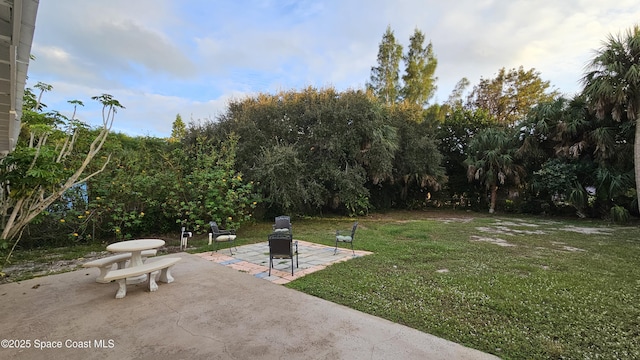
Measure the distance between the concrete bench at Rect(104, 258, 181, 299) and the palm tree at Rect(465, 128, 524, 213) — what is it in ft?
46.0

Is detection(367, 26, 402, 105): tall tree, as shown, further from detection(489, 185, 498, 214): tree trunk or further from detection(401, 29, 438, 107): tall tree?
detection(489, 185, 498, 214): tree trunk

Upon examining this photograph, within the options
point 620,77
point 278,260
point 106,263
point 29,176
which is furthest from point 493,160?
point 29,176

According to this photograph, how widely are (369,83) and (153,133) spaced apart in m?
12.8

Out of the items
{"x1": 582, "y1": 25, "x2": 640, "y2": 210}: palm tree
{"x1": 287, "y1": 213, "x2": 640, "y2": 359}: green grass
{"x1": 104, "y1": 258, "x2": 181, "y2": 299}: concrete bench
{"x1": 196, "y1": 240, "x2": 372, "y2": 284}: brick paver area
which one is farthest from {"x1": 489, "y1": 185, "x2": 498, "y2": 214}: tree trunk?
{"x1": 104, "y1": 258, "x2": 181, "y2": 299}: concrete bench

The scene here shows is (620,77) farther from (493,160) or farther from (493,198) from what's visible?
(493,198)

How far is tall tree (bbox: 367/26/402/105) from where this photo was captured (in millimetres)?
17328

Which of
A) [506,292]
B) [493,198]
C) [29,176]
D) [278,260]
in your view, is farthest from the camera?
[493,198]

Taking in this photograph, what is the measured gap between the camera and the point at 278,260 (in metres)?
5.10

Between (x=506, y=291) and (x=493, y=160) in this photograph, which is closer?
(x=506, y=291)

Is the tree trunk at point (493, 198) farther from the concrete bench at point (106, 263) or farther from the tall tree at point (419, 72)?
the concrete bench at point (106, 263)

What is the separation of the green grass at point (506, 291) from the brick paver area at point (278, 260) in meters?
0.30

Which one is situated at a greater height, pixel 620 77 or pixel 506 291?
pixel 620 77

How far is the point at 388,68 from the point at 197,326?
59.0 ft

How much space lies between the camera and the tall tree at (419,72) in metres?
17.0
